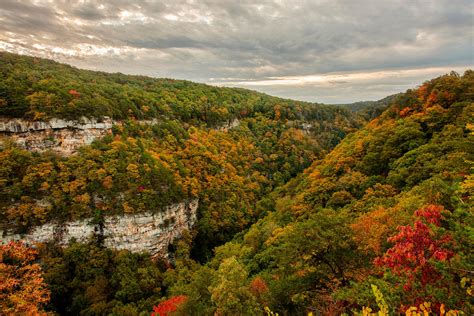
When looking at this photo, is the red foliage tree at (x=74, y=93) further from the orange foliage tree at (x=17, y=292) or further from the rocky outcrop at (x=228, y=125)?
the rocky outcrop at (x=228, y=125)

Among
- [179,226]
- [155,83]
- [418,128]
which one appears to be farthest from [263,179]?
[155,83]

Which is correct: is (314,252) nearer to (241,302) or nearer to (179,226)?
(241,302)

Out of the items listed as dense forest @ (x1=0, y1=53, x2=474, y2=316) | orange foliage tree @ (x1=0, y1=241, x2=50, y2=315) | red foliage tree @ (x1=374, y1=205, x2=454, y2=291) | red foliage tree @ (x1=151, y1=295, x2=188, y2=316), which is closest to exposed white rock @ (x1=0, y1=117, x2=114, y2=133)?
dense forest @ (x1=0, y1=53, x2=474, y2=316)

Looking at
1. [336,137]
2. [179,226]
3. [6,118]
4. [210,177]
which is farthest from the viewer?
[336,137]

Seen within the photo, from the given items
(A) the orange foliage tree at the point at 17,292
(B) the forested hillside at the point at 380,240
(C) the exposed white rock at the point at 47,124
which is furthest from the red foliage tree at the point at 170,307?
(C) the exposed white rock at the point at 47,124

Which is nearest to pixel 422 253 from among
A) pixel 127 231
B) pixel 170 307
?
pixel 170 307

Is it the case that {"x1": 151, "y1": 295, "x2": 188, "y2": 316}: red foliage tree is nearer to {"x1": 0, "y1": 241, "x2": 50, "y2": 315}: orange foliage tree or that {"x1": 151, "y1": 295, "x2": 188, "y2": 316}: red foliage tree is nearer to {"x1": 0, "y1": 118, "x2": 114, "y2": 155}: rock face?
{"x1": 0, "y1": 241, "x2": 50, "y2": 315}: orange foliage tree
